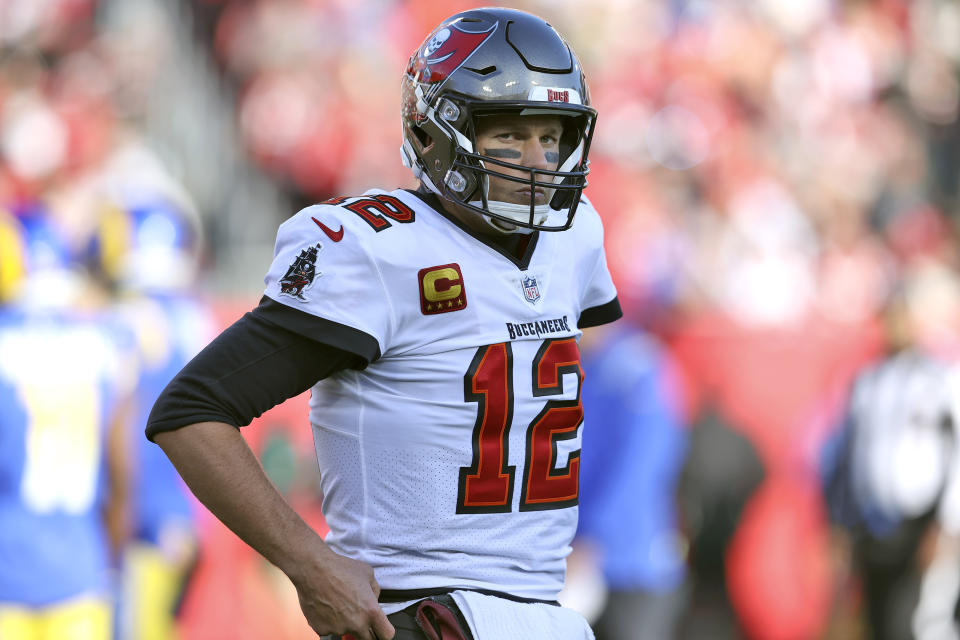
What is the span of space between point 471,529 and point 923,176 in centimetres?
1013

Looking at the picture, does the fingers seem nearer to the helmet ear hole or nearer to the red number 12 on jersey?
the red number 12 on jersey

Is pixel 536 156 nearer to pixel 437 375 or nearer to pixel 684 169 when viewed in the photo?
pixel 437 375

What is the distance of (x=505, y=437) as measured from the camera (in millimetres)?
2713

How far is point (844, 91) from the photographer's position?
484 inches

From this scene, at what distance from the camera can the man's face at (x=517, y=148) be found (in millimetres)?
2785

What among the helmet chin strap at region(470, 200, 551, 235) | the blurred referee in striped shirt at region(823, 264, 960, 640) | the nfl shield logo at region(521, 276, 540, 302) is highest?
the helmet chin strap at region(470, 200, 551, 235)

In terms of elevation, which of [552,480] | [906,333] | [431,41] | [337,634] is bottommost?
[906,333]

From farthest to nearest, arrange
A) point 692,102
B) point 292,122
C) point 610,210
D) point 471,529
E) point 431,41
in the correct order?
point 692,102
point 292,122
point 610,210
point 431,41
point 471,529

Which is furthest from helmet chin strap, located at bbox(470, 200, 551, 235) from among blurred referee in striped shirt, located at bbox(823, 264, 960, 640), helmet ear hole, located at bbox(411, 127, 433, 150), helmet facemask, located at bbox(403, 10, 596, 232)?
blurred referee in striped shirt, located at bbox(823, 264, 960, 640)

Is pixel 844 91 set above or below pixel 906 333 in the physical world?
above

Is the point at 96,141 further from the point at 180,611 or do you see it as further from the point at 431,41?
the point at 431,41

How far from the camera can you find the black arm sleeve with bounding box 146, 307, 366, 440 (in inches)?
97.3

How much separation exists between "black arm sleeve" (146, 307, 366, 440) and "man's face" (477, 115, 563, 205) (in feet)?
1.64

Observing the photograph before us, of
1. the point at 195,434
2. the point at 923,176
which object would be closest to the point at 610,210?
the point at 923,176
